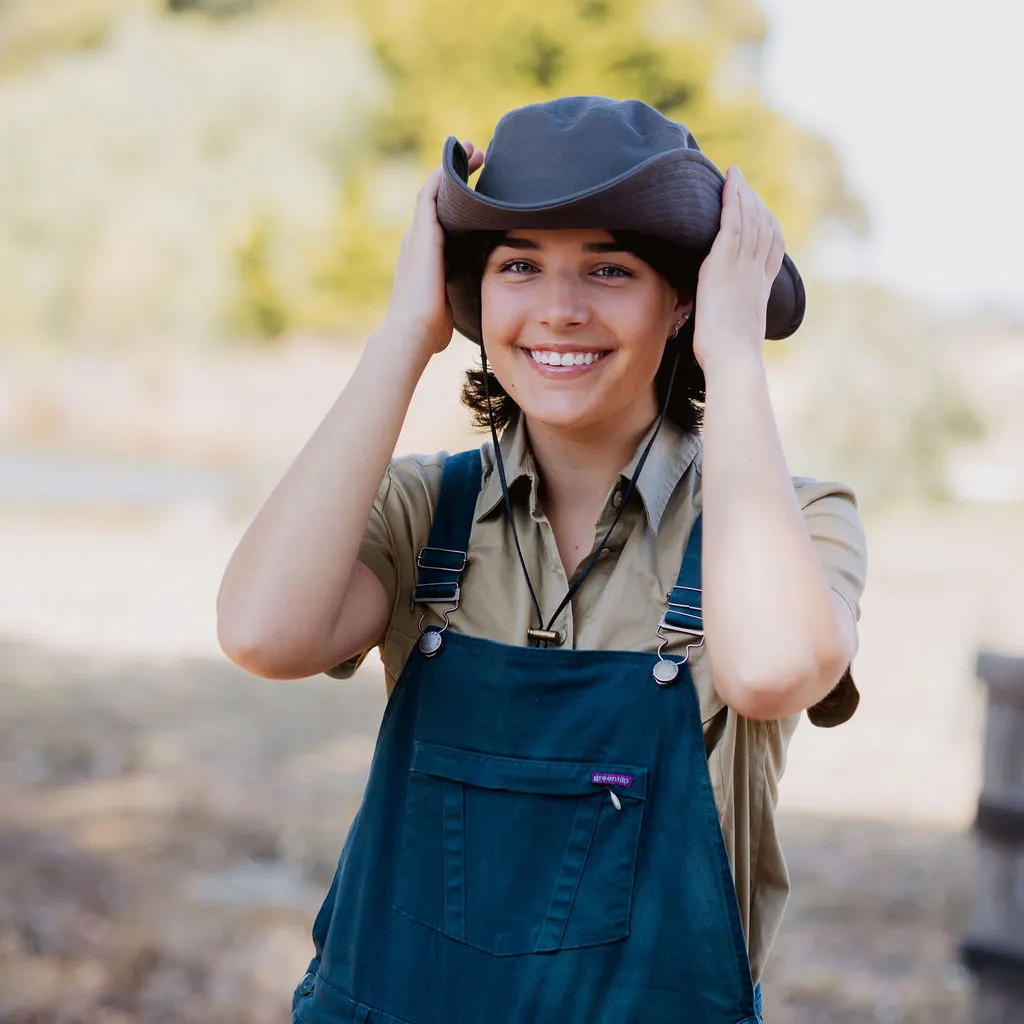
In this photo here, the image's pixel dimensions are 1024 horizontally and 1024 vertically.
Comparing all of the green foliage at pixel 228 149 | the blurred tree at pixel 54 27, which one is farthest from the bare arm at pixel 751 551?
the blurred tree at pixel 54 27

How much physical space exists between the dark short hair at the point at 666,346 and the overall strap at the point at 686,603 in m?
0.24

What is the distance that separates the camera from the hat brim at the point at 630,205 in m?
1.42

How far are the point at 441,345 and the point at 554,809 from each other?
1.93ft

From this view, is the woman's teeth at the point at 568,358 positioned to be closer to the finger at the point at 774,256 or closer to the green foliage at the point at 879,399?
the finger at the point at 774,256

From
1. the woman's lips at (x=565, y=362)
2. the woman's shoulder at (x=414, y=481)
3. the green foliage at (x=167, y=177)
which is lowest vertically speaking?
the woman's shoulder at (x=414, y=481)

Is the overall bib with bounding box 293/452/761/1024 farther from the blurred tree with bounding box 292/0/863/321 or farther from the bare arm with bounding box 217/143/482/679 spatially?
the blurred tree with bounding box 292/0/863/321

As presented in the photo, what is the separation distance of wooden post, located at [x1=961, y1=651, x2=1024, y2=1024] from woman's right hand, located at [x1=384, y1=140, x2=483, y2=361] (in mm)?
1794

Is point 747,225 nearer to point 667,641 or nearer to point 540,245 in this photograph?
point 540,245

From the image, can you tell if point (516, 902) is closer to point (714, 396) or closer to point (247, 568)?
point (247, 568)

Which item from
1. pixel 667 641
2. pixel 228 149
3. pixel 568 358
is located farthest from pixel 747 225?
pixel 228 149

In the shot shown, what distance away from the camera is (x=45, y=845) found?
484 cm

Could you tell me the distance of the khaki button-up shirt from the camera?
1439 millimetres

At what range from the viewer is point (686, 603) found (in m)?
1.44

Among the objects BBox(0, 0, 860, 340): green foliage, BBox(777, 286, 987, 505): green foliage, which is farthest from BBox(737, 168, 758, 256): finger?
BBox(0, 0, 860, 340): green foliage
